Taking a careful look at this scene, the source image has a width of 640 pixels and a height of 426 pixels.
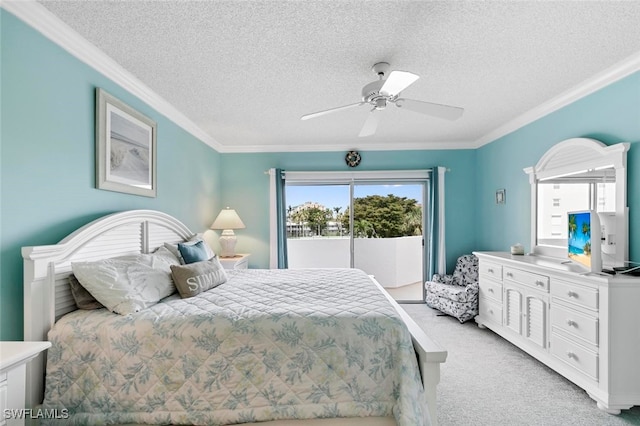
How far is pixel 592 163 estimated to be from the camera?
9.00 ft

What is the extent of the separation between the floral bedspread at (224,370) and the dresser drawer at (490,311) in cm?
232

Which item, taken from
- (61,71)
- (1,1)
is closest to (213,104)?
(61,71)

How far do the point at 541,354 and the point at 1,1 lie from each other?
4.56m

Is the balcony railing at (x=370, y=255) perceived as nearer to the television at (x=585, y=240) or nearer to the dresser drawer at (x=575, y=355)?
the television at (x=585, y=240)

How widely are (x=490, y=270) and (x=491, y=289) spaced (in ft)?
0.72

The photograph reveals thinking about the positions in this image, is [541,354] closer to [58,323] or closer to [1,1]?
[58,323]

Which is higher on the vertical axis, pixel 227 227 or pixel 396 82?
pixel 396 82

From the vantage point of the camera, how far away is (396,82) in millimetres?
2057

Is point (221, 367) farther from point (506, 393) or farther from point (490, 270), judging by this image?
point (490, 270)

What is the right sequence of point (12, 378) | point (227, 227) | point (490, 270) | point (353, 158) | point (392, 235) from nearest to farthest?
point (12, 378), point (490, 270), point (227, 227), point (353, 158), point (392, 235)

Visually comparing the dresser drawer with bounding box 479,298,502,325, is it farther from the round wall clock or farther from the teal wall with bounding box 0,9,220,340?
the teal wall with bounding box 0,9,220,340

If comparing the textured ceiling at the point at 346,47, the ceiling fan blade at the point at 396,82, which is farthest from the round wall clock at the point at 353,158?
the ceiling fan blade at the point at 396,82

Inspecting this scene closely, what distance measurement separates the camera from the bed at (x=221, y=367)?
5.45 feet

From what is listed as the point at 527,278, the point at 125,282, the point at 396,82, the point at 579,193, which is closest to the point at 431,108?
the point at 396,82
